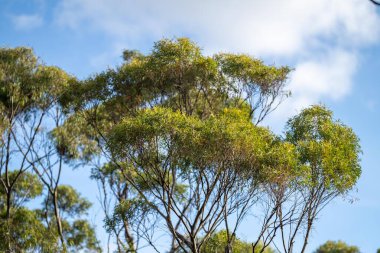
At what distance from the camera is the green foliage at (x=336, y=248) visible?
47.9 meters

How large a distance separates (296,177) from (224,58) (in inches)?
273

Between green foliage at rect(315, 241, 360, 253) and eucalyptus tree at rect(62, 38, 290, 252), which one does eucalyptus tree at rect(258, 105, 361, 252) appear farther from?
green foliage at rect(315, 241, 360, 253)

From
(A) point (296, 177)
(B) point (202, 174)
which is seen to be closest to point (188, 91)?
(B) point (202, 174)

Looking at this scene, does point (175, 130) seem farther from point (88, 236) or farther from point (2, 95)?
point (88, 236)

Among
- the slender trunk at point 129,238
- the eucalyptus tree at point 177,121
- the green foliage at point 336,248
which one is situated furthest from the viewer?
the green foliage at point 336,248

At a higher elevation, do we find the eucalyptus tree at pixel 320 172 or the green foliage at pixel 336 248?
the green foliage at pixel 336 248

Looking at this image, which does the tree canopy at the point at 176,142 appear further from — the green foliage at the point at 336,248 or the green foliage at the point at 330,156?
the green foliage at the point at 336,248

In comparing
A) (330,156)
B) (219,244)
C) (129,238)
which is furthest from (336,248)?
(330,156)

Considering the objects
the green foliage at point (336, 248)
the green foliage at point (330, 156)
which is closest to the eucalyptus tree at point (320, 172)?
the green foliage at point (330, 156)

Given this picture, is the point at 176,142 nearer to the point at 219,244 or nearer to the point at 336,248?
the point at 219,244

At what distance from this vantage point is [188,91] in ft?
79.9

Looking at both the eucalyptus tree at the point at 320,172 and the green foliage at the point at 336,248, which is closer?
the eucalyptus tree at the point at 320,172

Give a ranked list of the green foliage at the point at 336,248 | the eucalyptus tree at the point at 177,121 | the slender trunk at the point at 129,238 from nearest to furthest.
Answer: the eucalyptus tree at the point at 177,121
the slender trunk at the point at 129,238
the green foliage at the point at 336,248

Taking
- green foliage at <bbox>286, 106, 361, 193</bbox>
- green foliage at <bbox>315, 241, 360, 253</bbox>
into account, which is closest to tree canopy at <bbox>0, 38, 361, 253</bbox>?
green foliage at <bbox>286, 106, 361, 193</bbox>
